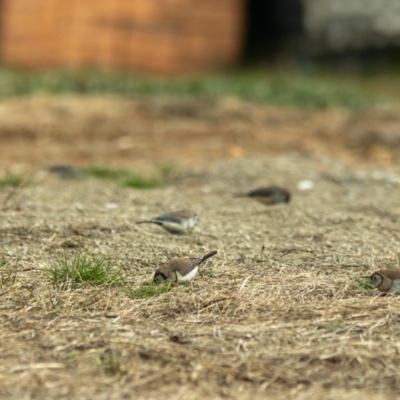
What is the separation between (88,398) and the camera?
3598mm

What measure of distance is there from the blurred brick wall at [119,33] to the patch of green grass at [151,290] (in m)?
9.58

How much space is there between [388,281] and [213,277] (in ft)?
2.56

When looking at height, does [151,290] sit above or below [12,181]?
above

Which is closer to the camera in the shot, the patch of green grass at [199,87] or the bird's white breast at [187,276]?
the bird's white breast at [187,276]

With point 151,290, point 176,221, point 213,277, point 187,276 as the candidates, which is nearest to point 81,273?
point 151,290

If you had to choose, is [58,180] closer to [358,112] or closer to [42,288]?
[42,288]

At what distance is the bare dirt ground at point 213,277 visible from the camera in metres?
3.78

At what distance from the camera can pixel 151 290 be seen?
4590 mm

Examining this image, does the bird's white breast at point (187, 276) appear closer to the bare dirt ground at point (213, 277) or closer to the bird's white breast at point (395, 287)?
the bare dirt ground at point (213, 277)

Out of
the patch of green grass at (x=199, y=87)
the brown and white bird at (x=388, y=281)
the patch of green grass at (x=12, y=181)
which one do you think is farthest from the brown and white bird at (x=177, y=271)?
the patch of green grass at (x=199, y=87)

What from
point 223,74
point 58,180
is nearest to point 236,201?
point 58,180

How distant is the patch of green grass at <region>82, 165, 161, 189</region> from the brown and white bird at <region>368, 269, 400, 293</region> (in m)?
3.12

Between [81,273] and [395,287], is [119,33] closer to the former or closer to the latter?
[81,273]

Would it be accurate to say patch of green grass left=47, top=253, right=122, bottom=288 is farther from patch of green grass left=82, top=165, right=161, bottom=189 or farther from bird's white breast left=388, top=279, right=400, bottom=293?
patch of green grass left=82, top=165, right=161, bottom=189
